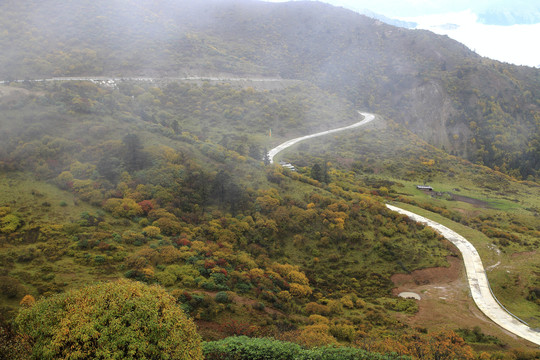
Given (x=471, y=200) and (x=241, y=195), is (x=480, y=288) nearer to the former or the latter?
(x=241, y=195)

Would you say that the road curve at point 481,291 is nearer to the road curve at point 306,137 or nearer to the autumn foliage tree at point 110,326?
the autumn foliage tree at point 110,326

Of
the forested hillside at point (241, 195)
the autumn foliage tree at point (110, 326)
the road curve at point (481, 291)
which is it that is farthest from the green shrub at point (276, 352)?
the road curve at point (481, 291)

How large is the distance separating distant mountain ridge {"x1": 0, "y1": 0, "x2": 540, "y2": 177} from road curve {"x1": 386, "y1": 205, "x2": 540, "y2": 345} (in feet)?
198

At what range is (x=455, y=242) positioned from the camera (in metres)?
39.3

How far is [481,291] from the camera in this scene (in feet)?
96.6

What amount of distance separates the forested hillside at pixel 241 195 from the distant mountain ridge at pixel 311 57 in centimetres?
79

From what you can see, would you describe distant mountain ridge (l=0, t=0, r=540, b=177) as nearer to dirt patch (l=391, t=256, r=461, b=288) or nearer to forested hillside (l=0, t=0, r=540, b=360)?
forested hillside (l=0, t=0, r=540, b=360)

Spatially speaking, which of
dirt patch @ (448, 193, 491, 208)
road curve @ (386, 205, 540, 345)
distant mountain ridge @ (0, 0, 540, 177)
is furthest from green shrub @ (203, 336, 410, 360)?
distant mountain ridge @ (0, 0, 540, 177)

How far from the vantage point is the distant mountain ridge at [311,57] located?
84.3 m

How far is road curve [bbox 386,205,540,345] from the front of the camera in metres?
24.0

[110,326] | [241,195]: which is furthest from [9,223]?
[241,195]

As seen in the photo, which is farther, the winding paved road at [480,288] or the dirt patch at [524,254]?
the dirt patch at [524,254]

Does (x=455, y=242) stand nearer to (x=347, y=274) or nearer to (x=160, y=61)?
(x=347, y=274)

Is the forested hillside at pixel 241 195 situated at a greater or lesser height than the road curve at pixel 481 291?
greater
